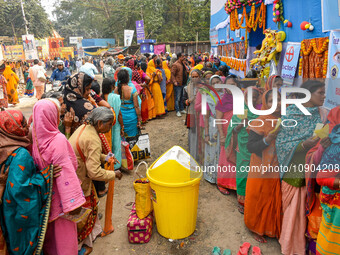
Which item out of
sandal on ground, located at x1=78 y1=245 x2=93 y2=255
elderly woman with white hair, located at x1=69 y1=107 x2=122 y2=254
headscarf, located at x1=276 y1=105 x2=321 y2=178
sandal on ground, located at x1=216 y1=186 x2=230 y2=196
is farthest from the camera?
sandal on ground, located at x1=216 y1=186 x2=230 y2=196

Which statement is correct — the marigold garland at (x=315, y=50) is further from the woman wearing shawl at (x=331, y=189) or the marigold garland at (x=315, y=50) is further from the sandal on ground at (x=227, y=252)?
the sandal on ground at (x=227, y=252)

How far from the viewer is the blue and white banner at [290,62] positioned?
468 centimetres

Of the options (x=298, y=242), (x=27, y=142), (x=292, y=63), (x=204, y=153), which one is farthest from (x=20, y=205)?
(x=292, y=63)

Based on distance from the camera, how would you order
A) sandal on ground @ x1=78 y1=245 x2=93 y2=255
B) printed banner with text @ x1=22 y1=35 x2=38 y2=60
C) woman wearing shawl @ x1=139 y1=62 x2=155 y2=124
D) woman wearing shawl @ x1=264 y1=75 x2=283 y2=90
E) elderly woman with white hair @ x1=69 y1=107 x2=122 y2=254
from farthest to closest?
printed banner with text @ x1=22 y1=35 x2=38 y2=60, woman wearing shawl @ x1=139 y1=62 x2=155 y2=124, woman wearing shawl @ x1=264 y1=75 x2=283 y2=90, sandal on ground @ x1=78 y1=245 x2=93 y2=255, elderly woman with white hair @ x1=69 y1=107 x2=122 y2=254

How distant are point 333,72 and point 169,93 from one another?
541 centimetres

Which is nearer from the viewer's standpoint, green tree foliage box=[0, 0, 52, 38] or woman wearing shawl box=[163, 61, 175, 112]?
woman wearing shawl box=[163, 61, 175, 112]

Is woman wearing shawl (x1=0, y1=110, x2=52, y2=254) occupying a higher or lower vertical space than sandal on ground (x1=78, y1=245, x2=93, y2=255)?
higher

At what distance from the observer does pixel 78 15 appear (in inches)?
1596

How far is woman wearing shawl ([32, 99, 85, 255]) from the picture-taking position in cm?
216

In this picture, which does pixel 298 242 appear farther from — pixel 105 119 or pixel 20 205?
pixel 20 205

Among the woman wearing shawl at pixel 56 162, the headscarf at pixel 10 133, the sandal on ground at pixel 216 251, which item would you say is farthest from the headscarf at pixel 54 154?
the sandal on ground at pixel 216 251

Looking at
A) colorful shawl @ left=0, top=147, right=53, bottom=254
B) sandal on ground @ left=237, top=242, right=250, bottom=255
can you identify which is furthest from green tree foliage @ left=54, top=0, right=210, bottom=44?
colorful shawl @ left=0, top=147, right=53, bottom=254

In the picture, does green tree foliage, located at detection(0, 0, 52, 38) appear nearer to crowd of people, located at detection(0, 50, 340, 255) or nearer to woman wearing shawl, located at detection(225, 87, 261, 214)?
crowd of people, located at detection(0, 50, 340, 255)

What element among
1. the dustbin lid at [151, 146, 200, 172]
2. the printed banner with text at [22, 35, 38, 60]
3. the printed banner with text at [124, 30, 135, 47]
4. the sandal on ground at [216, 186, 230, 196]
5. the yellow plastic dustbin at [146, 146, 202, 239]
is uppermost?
the printed banner with text at [124, 30, 135, 47]
